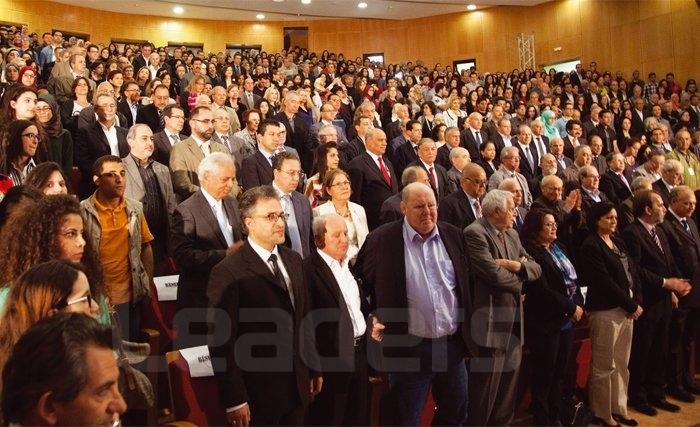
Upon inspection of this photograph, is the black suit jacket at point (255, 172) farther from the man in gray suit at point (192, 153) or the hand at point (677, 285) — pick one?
the hand at point (677, 285)

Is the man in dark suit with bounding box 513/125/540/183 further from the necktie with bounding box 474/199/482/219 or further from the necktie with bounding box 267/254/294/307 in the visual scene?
the necktie with bounding box 267/254/294/307

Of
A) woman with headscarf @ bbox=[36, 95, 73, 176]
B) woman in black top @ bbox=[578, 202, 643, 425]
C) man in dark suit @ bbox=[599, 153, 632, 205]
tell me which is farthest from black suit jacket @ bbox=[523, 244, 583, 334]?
woman with headscarf @ bbox=[36, 95, 73, 176]

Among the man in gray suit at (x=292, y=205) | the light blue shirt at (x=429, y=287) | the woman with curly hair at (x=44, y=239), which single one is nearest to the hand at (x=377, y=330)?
the light blue shirt at (x=429, y=287)

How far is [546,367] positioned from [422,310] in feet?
3.61

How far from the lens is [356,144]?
5387 mm

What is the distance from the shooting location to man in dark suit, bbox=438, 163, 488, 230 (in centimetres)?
402

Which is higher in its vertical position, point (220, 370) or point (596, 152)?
point (596, 152)

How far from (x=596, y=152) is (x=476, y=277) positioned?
4.01 metres

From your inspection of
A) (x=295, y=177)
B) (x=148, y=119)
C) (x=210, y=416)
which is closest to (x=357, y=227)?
(x=295, y=177)

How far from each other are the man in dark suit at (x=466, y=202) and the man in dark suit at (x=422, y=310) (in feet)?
4.13

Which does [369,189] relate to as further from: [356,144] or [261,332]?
[261,332]

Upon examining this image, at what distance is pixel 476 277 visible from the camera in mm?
3059

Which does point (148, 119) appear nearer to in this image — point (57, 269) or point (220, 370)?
point (220, 370)

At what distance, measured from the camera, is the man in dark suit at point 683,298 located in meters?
4.08
